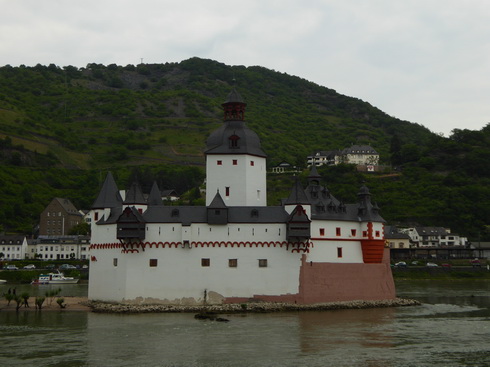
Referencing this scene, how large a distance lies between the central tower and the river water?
38.7 ft

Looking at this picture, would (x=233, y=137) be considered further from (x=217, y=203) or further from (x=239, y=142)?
(x=217, y=203)

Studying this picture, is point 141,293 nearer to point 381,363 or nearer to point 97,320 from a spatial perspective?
point 97,320

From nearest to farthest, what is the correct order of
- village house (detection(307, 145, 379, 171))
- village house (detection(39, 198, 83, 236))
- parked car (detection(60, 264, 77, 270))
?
parked car (detection(60, 264, 77, 270)) < village house (detection(39, 198, 83, 236)) < village house (detection(307, 145, 379, 171))

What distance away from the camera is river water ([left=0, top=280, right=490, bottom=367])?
103ft

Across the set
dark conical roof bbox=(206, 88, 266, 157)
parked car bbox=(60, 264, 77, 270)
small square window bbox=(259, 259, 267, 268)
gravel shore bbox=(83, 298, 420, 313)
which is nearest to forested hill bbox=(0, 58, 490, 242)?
parked car bbox=(60, 264, 77, 270)

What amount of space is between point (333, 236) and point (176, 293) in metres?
13.2

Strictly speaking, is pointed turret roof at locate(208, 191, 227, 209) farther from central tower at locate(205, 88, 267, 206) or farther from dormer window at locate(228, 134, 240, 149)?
dormer window at locate(228, 134, 240, 149)

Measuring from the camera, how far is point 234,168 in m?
53.8

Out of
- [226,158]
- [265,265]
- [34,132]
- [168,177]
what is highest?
[34,132]

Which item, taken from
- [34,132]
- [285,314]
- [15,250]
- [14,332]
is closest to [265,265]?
[285,314]

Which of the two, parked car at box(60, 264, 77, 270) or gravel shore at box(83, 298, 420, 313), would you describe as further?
parked car at box(60, 264, 77, 270)

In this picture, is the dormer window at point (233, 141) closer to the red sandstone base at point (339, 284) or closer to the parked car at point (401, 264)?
the red sandstone base at point (339, 284)

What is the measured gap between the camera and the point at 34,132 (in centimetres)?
16625

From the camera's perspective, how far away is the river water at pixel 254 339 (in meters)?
31.4
